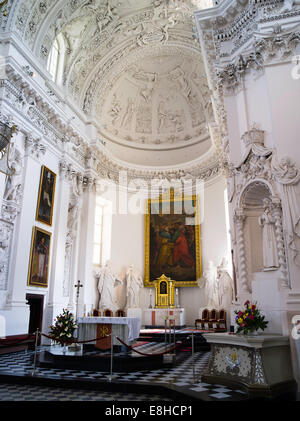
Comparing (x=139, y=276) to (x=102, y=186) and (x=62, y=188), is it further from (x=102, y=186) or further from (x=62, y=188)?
(x=62, y=188)

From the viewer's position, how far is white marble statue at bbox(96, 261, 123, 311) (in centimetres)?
1532

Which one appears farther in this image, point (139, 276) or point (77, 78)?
point (139, 276)

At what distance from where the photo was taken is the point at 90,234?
15.0 meters

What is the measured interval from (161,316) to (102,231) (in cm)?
531

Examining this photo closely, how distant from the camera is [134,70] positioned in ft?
59.0

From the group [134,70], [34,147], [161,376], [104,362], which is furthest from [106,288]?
[134,70]

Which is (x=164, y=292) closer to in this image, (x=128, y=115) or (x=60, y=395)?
(x=128, y=115)

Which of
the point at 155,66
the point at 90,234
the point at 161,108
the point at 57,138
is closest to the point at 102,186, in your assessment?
the point at 90,234

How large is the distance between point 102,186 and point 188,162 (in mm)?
4856

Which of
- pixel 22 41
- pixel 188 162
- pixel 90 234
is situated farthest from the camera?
pixel 188 162

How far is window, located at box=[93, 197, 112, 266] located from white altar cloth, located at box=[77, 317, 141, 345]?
24.6 ft

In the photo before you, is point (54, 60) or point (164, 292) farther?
point (164, 292)

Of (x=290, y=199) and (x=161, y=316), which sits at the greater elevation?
(x=290, y=199)

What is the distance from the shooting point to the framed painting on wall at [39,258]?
11.0m
